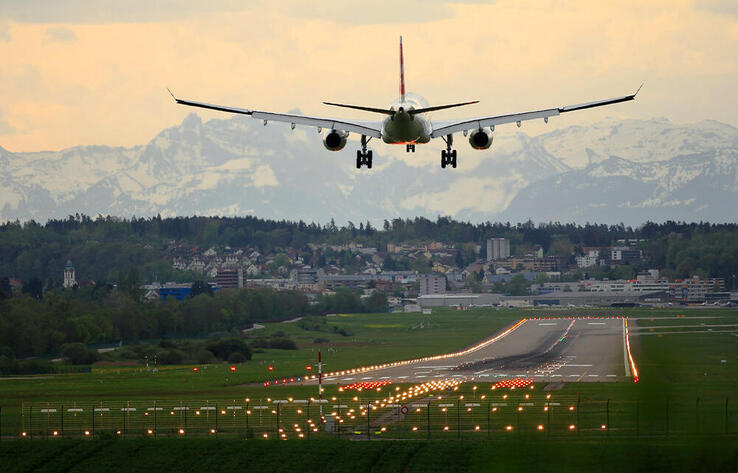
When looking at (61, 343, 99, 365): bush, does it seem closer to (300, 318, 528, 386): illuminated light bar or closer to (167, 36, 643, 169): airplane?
(300, 318, 528, 386): illuminated light bar

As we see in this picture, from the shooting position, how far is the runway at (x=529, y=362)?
94.0 metres

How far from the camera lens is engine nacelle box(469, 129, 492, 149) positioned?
62906mm

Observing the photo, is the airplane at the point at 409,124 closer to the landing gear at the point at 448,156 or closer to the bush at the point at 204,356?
the landing gear at the point at 448,156

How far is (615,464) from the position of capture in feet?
70.2

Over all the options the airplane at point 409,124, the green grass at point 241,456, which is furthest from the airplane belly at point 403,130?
the green grass at point 241,456

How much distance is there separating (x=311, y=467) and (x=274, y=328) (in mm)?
117632

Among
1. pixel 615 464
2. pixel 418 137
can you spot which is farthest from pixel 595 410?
pixel 615 464

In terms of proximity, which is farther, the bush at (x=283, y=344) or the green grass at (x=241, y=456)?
the bush at (x=283, y=344)

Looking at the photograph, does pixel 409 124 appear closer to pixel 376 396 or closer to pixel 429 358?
pixel 376 396

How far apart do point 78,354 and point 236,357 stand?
620 inches

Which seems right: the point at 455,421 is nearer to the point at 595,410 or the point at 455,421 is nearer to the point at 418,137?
the point at 595,410

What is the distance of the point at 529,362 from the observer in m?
110

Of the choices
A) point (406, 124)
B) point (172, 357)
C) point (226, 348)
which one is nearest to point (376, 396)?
point (406, 124)

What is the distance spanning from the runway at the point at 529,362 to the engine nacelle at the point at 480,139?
2812cm
